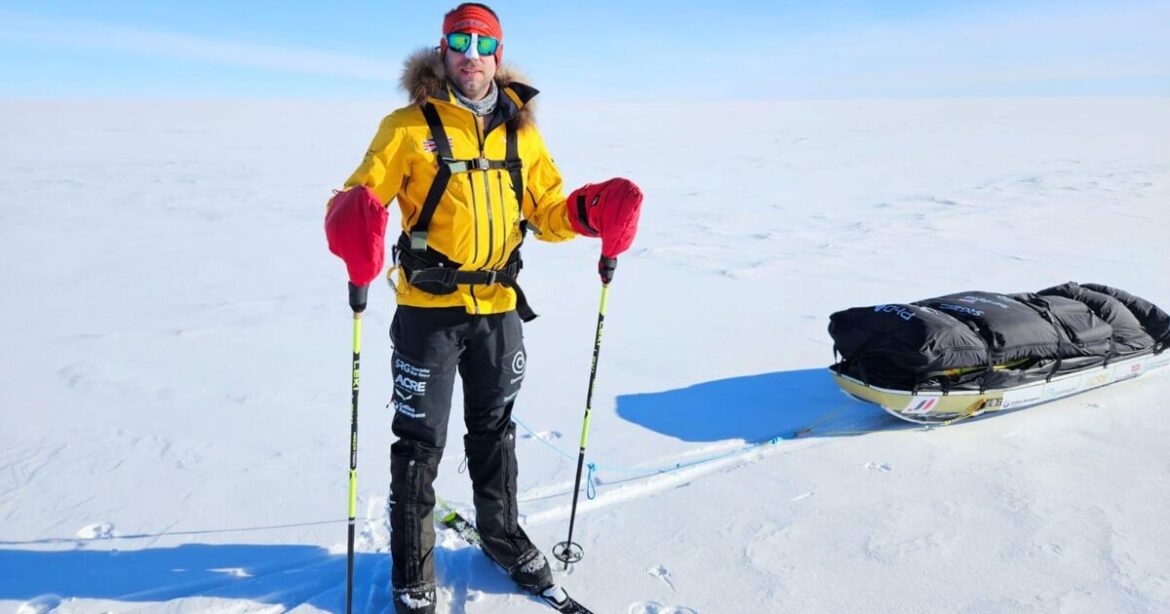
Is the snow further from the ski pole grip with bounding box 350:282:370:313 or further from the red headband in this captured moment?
the red headband

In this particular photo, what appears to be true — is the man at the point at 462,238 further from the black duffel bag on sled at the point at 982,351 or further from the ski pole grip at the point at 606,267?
the black duffel bag on sled at the point at 982,351

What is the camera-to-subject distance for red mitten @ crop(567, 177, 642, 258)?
2.71 meters

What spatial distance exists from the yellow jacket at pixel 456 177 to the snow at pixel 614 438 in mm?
1307

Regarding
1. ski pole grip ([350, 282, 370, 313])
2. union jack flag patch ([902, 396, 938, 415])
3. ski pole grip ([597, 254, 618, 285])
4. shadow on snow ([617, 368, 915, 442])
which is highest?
ski pole grip ([597, 254, 618, 285])

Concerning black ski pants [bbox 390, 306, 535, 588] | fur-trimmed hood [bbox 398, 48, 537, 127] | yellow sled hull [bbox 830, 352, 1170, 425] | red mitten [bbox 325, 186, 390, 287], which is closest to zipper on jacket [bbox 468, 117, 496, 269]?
fur-trimmed hood [bbox 398, 48, 537, 127]

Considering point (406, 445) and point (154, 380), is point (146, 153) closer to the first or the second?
point (154, 380)

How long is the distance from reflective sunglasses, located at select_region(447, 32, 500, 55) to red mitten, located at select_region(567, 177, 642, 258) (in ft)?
1.98

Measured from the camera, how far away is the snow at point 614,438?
9.64 feet

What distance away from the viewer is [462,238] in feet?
8.41

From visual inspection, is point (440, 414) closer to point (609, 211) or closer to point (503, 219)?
point (503, 219)

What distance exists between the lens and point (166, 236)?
933cm

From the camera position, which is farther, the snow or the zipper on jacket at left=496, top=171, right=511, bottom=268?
the snow

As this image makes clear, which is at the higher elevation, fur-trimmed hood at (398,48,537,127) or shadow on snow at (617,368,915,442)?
fur-trimmed hood at (398,48,537,127)

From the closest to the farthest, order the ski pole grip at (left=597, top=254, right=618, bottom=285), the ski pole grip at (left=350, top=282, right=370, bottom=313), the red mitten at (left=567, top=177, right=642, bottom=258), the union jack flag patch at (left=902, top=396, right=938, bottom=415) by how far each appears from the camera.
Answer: the ski pole grip at (left=350, top=282, right=370, bottom=313), the red mitten at (left=567, top=177, right=642, bottom=258), the ski pole grip at (left=597, top=254, right=618, bottom=285), the union jack flag patch at (left=902, top=396, right=938, bottom=415)
